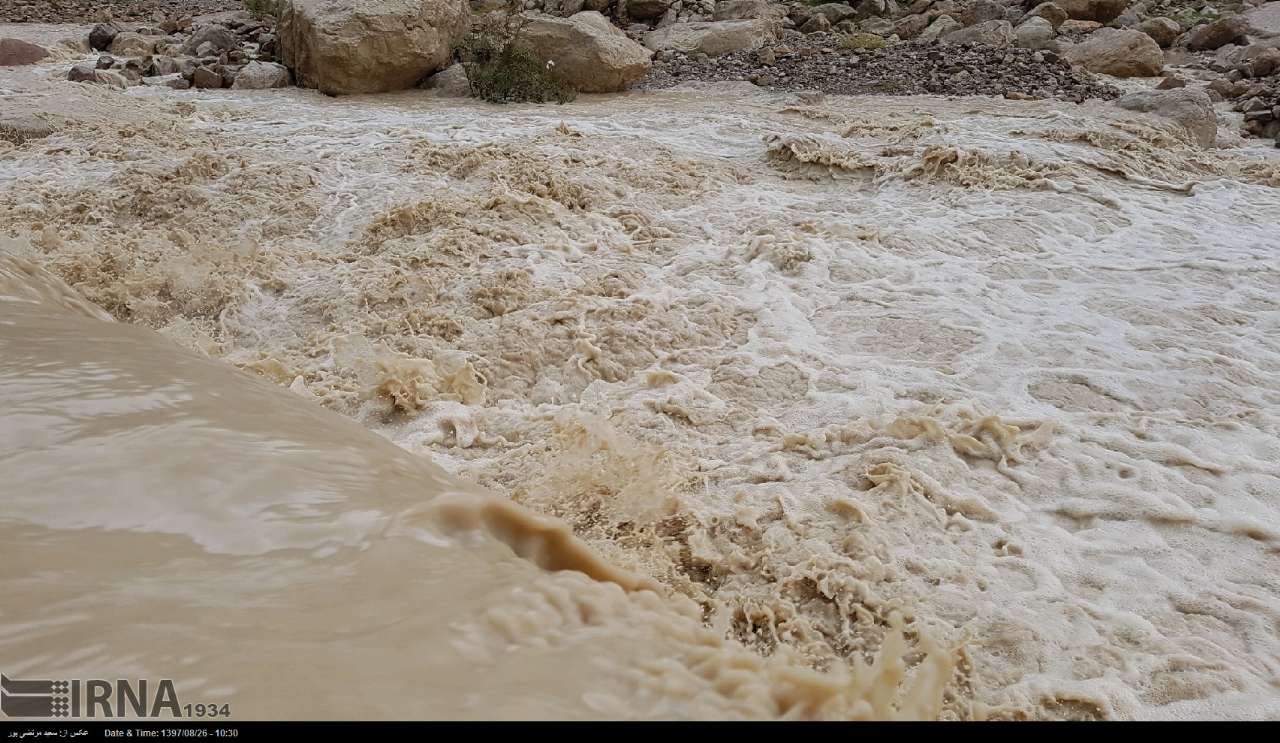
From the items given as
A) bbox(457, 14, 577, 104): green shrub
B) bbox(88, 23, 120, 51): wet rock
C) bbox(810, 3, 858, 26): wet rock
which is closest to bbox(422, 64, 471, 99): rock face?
bbox(457, 14, 577, 104): green shrub

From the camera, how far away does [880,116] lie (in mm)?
8820

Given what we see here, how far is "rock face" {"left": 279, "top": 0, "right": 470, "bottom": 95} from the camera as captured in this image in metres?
9.70

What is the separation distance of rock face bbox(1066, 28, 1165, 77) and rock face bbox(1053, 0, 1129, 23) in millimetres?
3096

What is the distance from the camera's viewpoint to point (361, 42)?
9.70m

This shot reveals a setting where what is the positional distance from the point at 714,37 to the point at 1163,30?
7.59 metres

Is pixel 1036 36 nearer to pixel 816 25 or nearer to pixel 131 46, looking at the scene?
pixel 816 25

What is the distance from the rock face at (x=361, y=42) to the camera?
382 inches

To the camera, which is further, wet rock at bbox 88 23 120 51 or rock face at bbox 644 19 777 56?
rock face at bbox 644 19 777 56

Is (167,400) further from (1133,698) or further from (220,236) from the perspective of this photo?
(220,236)

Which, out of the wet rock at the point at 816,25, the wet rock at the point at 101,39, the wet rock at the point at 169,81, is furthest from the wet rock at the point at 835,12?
the wet rock at the point at 101,39

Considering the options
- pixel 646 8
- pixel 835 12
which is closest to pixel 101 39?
pixel 646 8

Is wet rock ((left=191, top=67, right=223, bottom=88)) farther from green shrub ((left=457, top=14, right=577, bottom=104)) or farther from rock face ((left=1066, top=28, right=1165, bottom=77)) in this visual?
rock face ((left=1066, top=28, right=1165, bottom=77))

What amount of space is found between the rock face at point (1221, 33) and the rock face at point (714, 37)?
6895mm
